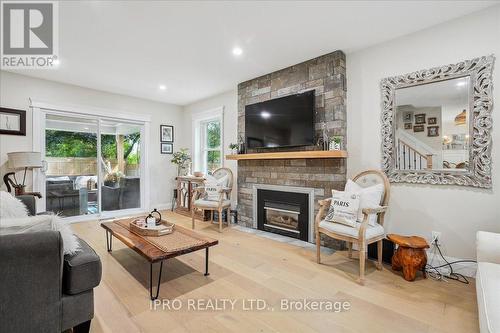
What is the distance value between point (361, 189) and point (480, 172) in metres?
1.01

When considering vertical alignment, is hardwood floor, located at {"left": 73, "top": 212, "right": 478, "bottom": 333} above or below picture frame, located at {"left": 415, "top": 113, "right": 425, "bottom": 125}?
below

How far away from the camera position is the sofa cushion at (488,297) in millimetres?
1102

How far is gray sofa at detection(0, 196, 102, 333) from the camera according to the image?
45.5 inches

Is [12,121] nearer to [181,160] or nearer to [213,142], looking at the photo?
[181,160]

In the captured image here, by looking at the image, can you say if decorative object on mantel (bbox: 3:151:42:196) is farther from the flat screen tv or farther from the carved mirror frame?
the carved mirror frame

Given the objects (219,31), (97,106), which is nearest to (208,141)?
(97,106)

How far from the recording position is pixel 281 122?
3.57m

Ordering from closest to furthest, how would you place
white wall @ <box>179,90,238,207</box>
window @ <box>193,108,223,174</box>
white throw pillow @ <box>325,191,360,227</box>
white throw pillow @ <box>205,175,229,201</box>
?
white throw pillow @ <box>325,191,360,227</box>
white throw pillow @ <box>205,175,229,201</box>
white wall @ <box>179,90,238,207</box>
window @ <box>193,108,223,174</box>

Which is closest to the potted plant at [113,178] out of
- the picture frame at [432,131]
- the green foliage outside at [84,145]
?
the green foliage outside at [84,145]

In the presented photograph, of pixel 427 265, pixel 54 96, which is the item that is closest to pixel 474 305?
pixel 427 265

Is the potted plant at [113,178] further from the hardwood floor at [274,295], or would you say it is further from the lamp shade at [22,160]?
the hardwood floor at [274,295]

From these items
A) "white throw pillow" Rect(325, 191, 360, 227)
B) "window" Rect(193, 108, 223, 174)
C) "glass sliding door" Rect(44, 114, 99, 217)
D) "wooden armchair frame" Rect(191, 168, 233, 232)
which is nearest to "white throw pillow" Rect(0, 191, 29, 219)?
"wooden armchair frame" Rect(191, 168, 233, 232)

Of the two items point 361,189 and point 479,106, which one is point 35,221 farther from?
point 479,106

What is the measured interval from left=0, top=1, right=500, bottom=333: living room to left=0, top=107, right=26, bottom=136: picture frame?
0.02 metres
